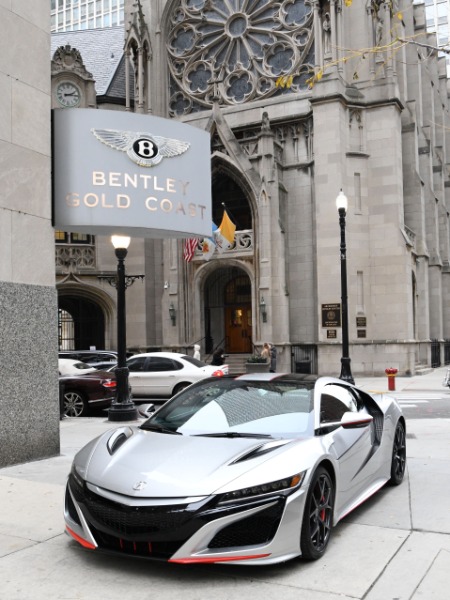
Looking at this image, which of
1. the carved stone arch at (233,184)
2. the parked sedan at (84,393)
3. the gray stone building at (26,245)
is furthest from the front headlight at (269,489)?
the carved stone arch at (233,184)

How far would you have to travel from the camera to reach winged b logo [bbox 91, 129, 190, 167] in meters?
9.85

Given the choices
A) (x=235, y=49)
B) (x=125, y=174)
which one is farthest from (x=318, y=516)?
(x=235, y=49)

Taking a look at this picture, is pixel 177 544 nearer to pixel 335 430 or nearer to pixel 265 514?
pixel 265 514

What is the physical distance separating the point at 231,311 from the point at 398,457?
26499mm

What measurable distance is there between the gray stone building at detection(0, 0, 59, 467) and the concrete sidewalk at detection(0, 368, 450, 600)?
180 centimetres

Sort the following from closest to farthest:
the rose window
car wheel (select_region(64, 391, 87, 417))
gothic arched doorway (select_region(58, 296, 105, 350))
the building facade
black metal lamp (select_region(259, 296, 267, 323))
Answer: car wheel (select_region(64, 391, 87, 417)) < black metal lamp (select_region(259, 296, 267, 323)) < the rose window < gothic arched doorway (select_region(58, 296, 105, 350)) < the building facade

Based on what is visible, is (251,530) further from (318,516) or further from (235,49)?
(235,49)

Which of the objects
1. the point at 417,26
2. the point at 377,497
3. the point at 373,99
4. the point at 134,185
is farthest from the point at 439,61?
the point at 377,497

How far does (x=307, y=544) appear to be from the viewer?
15.6 feet

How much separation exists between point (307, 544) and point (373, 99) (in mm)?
26921

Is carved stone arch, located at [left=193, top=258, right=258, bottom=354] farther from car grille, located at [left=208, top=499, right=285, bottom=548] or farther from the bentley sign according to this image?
car grille, located at [left=208, top=499, right=285, bottom=548]

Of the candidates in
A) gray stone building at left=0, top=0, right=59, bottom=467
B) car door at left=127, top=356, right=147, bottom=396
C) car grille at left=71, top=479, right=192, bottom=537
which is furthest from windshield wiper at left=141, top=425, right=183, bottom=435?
car door at left=127, top=356, right=147, bottom=396

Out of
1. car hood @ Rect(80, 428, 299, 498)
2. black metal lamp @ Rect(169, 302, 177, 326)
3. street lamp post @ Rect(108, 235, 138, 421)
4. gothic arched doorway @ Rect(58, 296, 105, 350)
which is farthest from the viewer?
gothic arched doorway @ Rect(58, 296, 105, 350)

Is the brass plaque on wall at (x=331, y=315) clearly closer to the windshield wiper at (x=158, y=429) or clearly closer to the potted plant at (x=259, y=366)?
the potted plant at (x=259, y=366)
